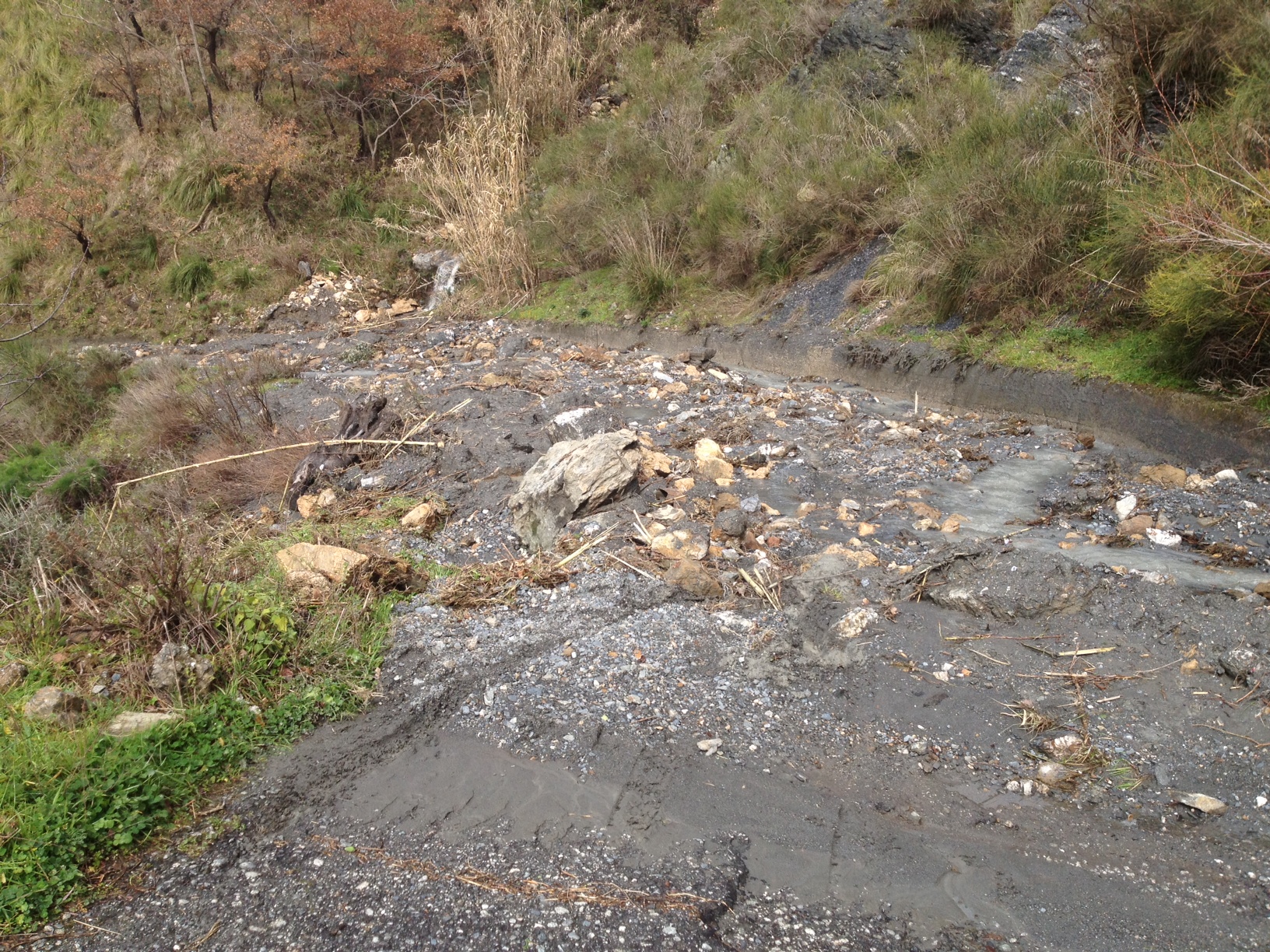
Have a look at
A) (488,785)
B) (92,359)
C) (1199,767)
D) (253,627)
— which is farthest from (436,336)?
(1199,767)

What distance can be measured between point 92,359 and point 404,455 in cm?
604

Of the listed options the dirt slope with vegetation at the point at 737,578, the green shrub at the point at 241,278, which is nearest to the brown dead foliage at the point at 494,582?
the dirt slope with vegetation at the point at 737,578

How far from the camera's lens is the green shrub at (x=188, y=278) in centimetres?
1332

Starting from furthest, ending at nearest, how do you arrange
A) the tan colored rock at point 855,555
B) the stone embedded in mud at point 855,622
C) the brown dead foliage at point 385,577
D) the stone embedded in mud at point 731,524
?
1. the stone embedded in mud at point 731,524
2. the tan colored rock at point 855,555
3. the brown dead foliage at point 385,577
4. the stone embedded in mud at point 855,622

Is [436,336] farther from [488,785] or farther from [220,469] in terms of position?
[488,785]

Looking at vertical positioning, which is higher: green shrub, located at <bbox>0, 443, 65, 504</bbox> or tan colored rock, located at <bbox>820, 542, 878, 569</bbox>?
tan colored rock, located at <bbox>820, 542, 878, 569</bbox>

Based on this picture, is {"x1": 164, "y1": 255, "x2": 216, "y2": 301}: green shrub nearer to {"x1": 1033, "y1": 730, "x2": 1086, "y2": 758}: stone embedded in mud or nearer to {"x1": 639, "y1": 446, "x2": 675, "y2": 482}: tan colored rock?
{"x1": 639, "y1": 446, "x2": 675, "y2": 482}: tan colored rock

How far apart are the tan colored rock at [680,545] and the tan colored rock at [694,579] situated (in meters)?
0.17

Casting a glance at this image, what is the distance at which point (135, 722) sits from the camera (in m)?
2.81

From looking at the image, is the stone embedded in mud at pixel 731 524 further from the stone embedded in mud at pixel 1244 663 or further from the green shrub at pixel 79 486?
the green shrub at pixel 79 486

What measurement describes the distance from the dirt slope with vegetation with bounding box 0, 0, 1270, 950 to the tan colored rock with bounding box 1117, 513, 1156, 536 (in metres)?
0.04

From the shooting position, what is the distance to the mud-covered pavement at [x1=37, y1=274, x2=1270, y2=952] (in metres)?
2.24

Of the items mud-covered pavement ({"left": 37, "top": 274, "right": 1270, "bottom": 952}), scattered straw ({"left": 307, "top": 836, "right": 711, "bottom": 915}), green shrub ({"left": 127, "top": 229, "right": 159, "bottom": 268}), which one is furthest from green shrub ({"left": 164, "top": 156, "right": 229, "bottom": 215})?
scattered straw ({"left": 307, "top": 836, "right": 711, "bottom": 915})

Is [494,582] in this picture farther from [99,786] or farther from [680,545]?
[99,786]
